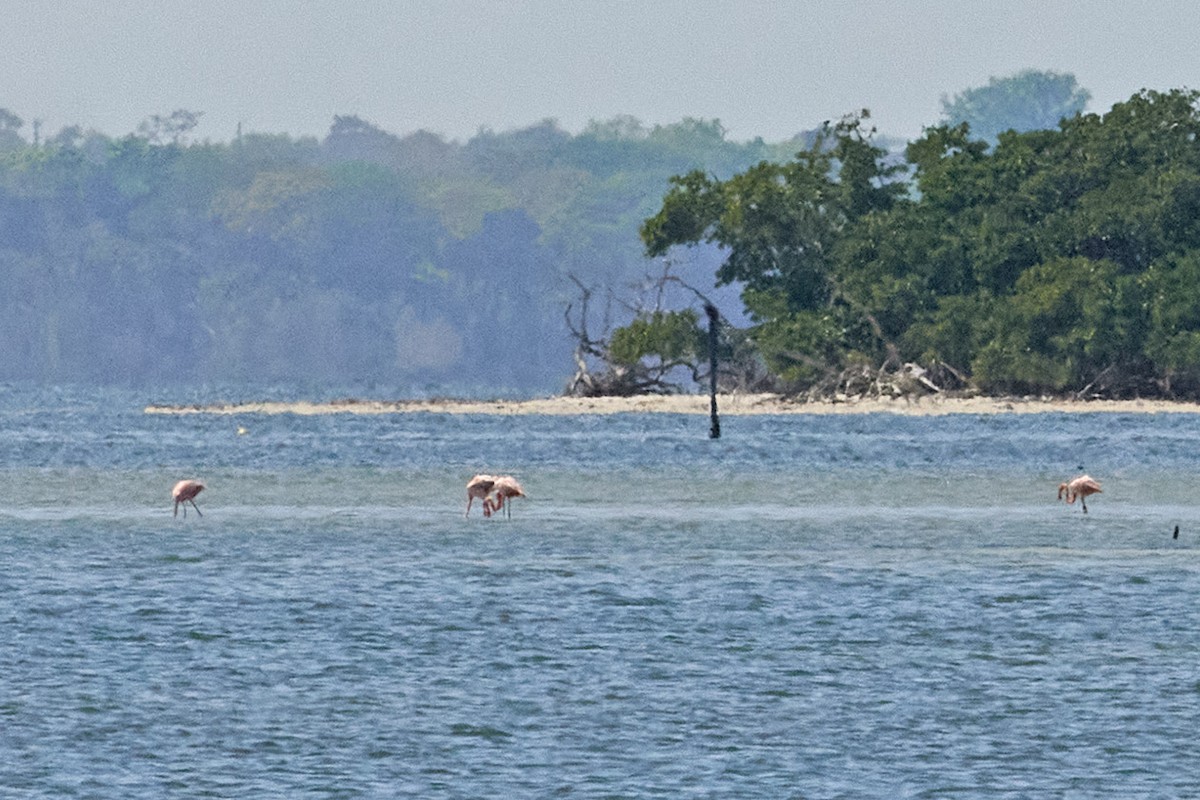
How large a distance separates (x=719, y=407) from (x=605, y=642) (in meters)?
80.9

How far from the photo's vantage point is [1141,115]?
100m

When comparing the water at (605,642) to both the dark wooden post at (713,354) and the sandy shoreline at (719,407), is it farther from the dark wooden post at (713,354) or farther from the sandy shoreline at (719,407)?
the sandy shoreline at (719,407)

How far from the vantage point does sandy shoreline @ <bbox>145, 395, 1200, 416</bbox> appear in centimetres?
9938

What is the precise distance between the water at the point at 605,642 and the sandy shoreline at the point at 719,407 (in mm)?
41425

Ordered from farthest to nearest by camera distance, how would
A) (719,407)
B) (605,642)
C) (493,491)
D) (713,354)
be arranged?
(719,407) < (713,354) < (493,491) < (605,642)

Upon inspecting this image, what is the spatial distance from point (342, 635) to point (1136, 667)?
8.48 metres

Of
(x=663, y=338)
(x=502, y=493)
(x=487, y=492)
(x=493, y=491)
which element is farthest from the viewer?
(x=663, y=338)

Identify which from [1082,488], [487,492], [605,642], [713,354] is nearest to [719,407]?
[713,354]

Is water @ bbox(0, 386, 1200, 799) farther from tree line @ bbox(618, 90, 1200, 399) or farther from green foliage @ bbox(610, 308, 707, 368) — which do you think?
green foliage @ bbox(610, 308, 707, 368)

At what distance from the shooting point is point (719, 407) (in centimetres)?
10888

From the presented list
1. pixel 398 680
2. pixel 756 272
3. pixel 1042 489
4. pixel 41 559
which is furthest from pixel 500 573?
pixel 756 272

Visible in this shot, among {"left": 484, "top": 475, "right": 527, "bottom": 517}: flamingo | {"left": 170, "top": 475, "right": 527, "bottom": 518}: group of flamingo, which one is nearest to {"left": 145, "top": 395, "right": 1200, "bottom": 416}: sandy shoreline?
{"left": 170, "top": 475, "right": 527, "bottom": 518}: group of flamingo

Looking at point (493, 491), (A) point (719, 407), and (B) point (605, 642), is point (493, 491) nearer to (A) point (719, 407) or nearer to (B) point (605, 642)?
(B) point (605, 642)

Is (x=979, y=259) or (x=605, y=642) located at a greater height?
(x=979, y=259)
